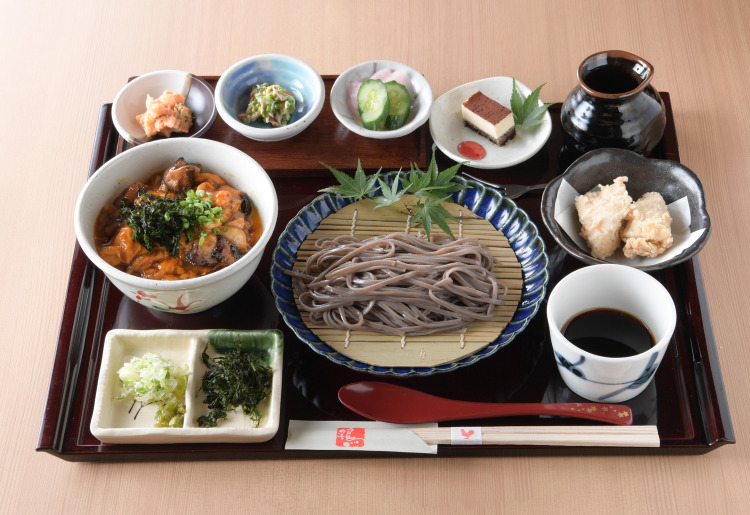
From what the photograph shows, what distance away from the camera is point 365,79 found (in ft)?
8.93

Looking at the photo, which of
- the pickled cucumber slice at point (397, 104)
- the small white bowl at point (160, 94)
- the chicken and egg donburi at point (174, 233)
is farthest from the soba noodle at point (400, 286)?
the small white bowl at point (160, 94)

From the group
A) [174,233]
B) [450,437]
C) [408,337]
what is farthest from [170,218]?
[450,437]

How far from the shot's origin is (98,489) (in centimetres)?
209

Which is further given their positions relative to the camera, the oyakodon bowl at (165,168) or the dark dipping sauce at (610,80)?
the dark dipping sauce at (610,80)

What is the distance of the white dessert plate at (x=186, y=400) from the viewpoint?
1.95 meters

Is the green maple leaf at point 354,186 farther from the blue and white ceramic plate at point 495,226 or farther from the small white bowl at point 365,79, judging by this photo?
the small white bowl at point 365,79

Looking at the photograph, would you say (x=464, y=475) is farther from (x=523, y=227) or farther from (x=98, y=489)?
(x=98, y=489)

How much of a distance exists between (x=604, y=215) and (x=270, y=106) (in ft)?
4.02

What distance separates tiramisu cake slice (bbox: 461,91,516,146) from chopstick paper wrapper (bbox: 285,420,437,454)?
1125 millimetres

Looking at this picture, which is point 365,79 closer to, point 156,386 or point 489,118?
point 489,118

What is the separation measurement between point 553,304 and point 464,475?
0.57m

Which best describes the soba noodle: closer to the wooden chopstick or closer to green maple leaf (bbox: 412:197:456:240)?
green maple leaf (bbox: 412:197:456:240)

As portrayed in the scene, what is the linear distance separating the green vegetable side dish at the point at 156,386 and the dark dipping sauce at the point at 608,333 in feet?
3.69

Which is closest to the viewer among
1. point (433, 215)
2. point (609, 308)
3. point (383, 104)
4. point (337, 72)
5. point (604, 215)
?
point (609, 308)
